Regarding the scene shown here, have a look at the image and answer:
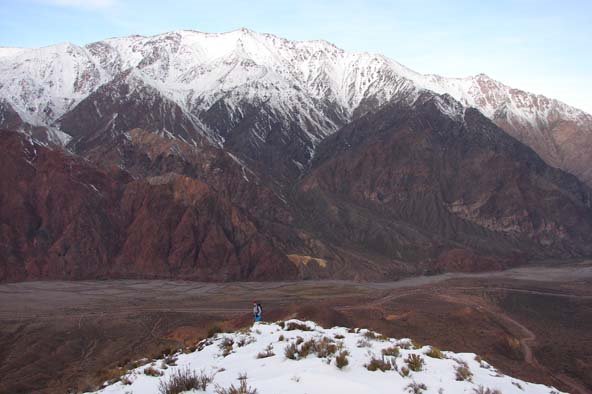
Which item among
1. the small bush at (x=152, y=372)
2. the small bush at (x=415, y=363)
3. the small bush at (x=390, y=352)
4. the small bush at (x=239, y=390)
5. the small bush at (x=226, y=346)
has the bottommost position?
the small bush at (x=226, y=346)

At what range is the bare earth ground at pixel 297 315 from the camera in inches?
1913

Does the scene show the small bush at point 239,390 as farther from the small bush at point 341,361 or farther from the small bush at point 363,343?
the small bush at point 363,343

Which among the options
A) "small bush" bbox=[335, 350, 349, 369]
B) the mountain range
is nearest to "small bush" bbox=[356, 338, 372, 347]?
"small bush" bbox=[335, 350, 349, 369]

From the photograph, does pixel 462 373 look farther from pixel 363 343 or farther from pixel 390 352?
pixel 363 343

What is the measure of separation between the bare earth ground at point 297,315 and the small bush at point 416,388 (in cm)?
865

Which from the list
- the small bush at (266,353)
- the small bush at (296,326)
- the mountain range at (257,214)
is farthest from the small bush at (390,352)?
the mountain range at (257,214)

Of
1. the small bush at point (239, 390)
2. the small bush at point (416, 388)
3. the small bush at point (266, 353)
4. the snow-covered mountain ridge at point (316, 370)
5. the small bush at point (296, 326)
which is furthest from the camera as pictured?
the small bush at point (296, 326)

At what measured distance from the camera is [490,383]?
14828mm

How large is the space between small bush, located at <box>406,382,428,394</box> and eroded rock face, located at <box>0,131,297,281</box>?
10817 cm

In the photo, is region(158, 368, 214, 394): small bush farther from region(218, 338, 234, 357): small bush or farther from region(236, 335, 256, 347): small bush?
region(236, 335, 256, 347): small bush

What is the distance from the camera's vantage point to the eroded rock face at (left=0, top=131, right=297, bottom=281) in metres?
115

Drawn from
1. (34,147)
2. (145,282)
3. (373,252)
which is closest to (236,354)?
(145,282)

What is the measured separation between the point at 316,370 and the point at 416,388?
2.13 m

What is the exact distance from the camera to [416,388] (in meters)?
12.5
